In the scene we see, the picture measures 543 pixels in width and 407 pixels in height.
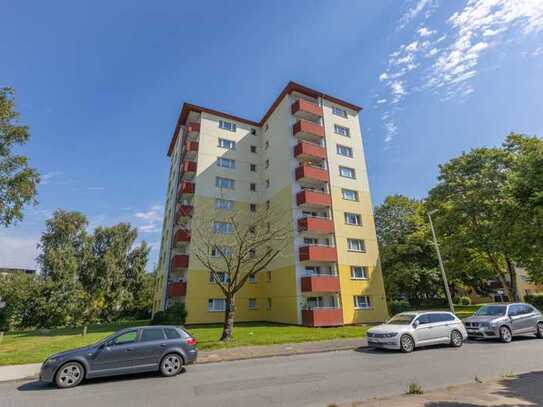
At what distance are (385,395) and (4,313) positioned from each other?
146ft

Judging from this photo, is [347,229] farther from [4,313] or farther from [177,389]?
[4,313]

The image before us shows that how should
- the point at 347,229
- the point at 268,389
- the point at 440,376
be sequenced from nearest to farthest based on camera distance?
the point at 268,389 < the point at 440,376 < the point at 347,229

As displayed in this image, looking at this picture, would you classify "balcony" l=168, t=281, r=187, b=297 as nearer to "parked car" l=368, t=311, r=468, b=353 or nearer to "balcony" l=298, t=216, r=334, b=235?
"balcony" l=298, t=216, r=334, b=235

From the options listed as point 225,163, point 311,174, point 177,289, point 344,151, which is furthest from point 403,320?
point 225,163

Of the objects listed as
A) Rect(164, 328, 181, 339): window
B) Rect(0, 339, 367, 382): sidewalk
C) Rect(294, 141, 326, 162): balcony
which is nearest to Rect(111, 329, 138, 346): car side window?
Rect(164, 328, 181, 339): window

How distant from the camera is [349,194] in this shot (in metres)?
28.8

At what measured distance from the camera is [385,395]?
6691 mm

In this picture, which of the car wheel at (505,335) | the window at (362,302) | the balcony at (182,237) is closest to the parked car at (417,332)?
the car wheel at (505,335)

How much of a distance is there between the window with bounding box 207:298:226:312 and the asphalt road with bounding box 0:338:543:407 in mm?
16465

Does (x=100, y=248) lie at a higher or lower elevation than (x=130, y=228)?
lower

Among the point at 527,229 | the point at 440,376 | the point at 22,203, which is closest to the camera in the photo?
the point at 440,376

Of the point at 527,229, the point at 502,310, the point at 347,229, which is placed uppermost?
the point at 347,229

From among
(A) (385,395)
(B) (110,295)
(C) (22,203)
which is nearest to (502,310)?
(A) (385,395)

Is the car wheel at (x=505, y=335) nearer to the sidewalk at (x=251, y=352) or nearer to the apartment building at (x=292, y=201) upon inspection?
the sidewalk at (x=251, y=352)
